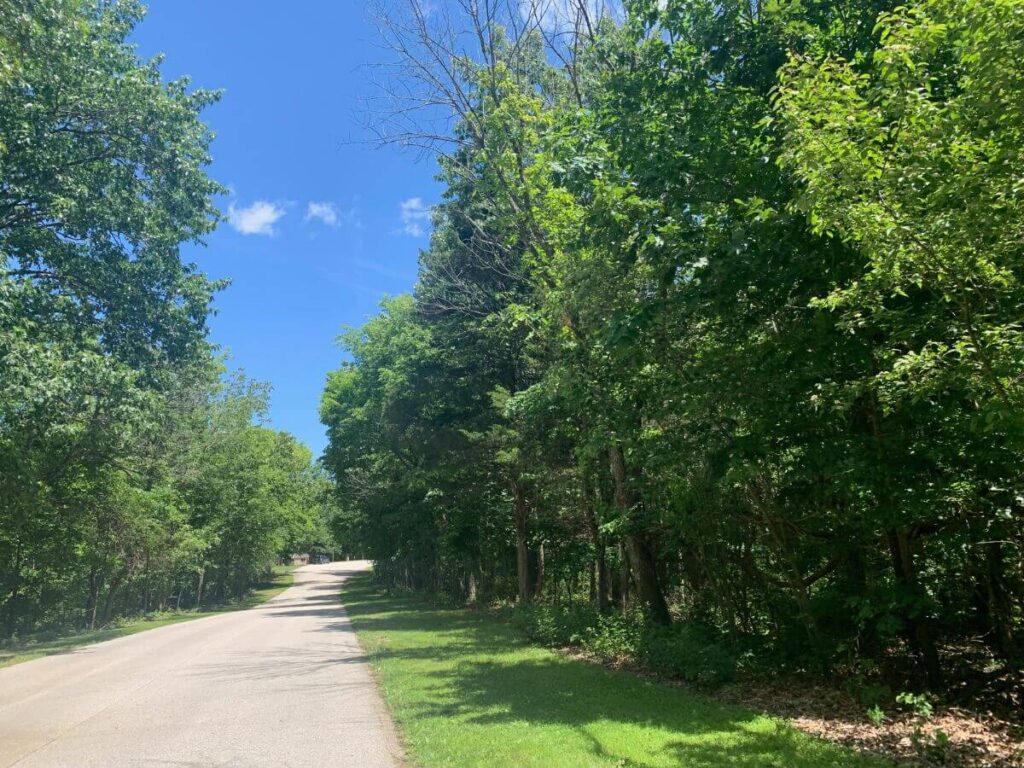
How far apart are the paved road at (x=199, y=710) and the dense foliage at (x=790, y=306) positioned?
4.87 metres

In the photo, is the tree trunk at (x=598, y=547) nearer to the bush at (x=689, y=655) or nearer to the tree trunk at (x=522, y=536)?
the tree trunk at (x=522, y=536)

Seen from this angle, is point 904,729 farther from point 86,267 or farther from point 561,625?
point 86,267

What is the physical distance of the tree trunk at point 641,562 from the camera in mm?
13141

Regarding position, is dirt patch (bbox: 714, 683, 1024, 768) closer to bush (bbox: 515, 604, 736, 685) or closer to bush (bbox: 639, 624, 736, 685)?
bush (bbox: 639, 624, 736, 685)

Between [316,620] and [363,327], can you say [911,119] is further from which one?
[363,327]

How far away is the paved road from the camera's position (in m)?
6.62

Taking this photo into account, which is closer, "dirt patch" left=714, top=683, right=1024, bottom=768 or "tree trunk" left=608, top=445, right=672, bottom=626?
"dirt patch" left=714, top=683, right=1024, bottom=768

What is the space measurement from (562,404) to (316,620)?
16274 mm

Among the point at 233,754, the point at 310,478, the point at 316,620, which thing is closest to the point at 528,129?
the point at 233,754

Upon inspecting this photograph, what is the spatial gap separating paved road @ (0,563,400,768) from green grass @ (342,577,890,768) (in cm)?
58

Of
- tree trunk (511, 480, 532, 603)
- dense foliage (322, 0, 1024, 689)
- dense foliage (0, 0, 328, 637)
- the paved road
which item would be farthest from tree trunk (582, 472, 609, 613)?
dense foliage (0, 0, 328, 637)

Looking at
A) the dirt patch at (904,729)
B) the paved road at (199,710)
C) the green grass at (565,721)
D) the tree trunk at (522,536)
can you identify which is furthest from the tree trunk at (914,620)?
the tree trunk at (522,536)

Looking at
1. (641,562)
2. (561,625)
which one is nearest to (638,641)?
(641,562)

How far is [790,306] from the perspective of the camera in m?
7.53
